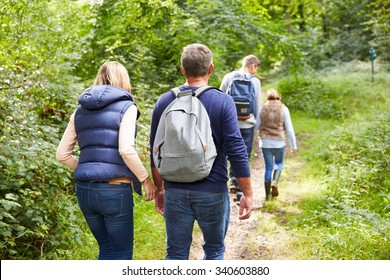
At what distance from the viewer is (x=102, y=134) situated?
3.35 m

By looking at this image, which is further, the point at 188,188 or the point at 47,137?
the point at 47,137

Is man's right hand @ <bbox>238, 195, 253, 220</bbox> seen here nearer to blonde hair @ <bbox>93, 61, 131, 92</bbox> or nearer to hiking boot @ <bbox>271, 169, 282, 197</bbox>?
blonde hair @ <bbox>93, 61, 131, 92</bbox>

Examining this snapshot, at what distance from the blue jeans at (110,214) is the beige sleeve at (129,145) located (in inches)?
6.4

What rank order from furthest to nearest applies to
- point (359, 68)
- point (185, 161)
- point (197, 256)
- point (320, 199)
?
point (359, 68) → point (320, 199) → point (197, 256) → point (185, 161)

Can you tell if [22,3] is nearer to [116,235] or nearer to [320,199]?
[116,235]

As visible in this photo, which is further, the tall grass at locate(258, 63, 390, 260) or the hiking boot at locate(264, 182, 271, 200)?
the hiking boot at locate(264, 182, 271, 200)

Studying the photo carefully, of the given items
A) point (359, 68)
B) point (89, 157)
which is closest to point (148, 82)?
point (89, 157)

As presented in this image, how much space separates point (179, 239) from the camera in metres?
3.35

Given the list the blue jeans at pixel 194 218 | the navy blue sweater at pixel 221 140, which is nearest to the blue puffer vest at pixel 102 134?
the navy blue sweater at pixel 221 140

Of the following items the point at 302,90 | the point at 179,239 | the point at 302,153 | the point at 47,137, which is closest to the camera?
the point at 179,239

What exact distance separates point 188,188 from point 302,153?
7846 mm

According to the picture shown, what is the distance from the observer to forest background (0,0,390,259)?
4.72 metres

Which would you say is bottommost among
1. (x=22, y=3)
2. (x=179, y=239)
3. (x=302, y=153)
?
(x=302, y=153)

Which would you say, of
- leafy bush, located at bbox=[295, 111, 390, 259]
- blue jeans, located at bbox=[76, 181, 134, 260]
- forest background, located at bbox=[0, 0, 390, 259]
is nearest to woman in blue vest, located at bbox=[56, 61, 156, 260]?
blue jeans, located at bbox=[76, 181, 134, 260]
